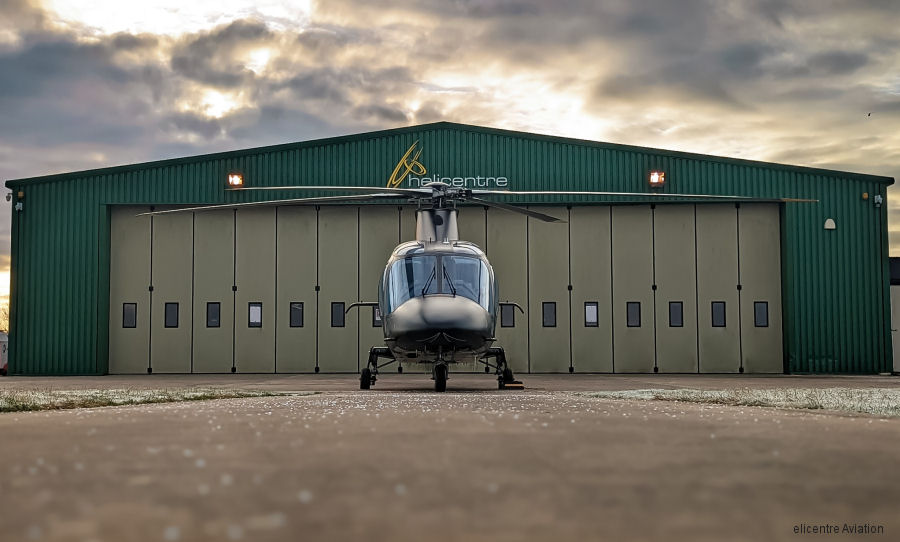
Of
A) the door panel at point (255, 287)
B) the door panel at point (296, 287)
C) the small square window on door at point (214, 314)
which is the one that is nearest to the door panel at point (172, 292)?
the small square window on door at point (214, 314)

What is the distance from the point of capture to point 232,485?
369 cm

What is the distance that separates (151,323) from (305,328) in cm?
497

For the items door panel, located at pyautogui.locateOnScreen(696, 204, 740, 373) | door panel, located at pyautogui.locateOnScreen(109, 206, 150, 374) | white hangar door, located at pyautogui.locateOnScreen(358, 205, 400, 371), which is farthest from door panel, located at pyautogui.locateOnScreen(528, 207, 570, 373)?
door panel, located at pyautogui.locateOnScreen(109, 206, 150, 374)

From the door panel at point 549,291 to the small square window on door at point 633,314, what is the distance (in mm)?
1910

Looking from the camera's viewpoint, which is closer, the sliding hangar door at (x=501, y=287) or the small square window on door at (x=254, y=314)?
the sliding hangar door at (x=501, y=287)

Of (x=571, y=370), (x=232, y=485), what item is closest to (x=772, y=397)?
(x=232, y=485)

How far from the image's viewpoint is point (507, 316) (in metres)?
29.6

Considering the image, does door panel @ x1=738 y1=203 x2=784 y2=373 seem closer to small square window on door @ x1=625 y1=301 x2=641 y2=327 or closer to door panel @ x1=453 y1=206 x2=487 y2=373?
small square window on door @ x1=625 y1=301 x2=641 y2=327

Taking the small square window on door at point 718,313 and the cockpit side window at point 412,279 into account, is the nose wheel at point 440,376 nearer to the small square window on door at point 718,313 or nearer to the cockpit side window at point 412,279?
the cockpit side window at point 412,279

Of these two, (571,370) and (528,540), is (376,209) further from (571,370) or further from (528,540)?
(528,540)

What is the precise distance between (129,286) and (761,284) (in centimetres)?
2027

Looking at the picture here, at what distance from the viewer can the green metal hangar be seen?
28.9 meters

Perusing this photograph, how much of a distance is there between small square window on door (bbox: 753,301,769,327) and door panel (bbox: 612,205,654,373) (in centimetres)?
332

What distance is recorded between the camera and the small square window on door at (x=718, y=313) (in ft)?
96.0
